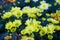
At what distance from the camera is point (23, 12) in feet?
7.47

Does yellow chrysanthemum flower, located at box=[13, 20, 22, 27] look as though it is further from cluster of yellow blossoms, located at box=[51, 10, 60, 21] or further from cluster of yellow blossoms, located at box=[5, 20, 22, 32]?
cluster of yellow blossoms, located at box=[51, 10, 60, 21]

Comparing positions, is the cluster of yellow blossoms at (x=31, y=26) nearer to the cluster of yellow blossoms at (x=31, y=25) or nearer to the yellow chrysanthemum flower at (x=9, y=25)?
the cluster of yellow blossoms at (x=31, y=25)

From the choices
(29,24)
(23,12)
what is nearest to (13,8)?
(23,12)

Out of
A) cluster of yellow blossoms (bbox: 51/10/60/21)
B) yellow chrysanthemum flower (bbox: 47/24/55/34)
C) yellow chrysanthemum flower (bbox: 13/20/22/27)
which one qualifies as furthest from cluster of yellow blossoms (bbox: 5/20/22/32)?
cluster of yellow blossoms (bbox: 51/10/60/21)

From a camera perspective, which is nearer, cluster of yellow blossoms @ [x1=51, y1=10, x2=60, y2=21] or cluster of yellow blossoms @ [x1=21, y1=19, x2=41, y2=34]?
cluster of yellow blossoms @ [x1=21, y1=19, x2=41, y2=34]

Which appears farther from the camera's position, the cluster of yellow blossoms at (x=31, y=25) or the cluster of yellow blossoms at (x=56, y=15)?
the cluster of yellow blossoms at (x=56, y=15)

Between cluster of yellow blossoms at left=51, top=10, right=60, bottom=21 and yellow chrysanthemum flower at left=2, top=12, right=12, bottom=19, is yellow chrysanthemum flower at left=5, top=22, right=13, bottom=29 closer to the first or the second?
yellow chrysanthemum flower at left=2, top=12, right=12, bottom=19

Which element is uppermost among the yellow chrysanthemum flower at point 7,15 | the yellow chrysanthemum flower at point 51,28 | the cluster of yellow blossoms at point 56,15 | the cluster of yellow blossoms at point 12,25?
the yellow chrysanthemum flower at point 7,15

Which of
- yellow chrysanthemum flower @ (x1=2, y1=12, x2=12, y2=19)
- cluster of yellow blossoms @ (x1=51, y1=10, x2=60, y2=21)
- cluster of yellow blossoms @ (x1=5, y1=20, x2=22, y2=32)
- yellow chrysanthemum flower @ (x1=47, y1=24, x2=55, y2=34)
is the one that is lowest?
yellow chrysanthemum flower @ (x1=47, y1=24, x2=55, y2=34)

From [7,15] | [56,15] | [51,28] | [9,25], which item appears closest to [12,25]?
[9,25]

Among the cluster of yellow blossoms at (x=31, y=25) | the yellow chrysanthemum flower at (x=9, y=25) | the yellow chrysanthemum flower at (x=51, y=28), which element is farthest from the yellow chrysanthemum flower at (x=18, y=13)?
the yellow chrysanthemum flower at (x=51, y=28)

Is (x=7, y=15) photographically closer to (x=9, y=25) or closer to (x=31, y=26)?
(x=9, y=25)

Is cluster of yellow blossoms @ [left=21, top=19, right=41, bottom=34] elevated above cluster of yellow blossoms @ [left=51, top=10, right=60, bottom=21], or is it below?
below

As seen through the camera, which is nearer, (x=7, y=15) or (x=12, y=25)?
(x=12, y=25)
